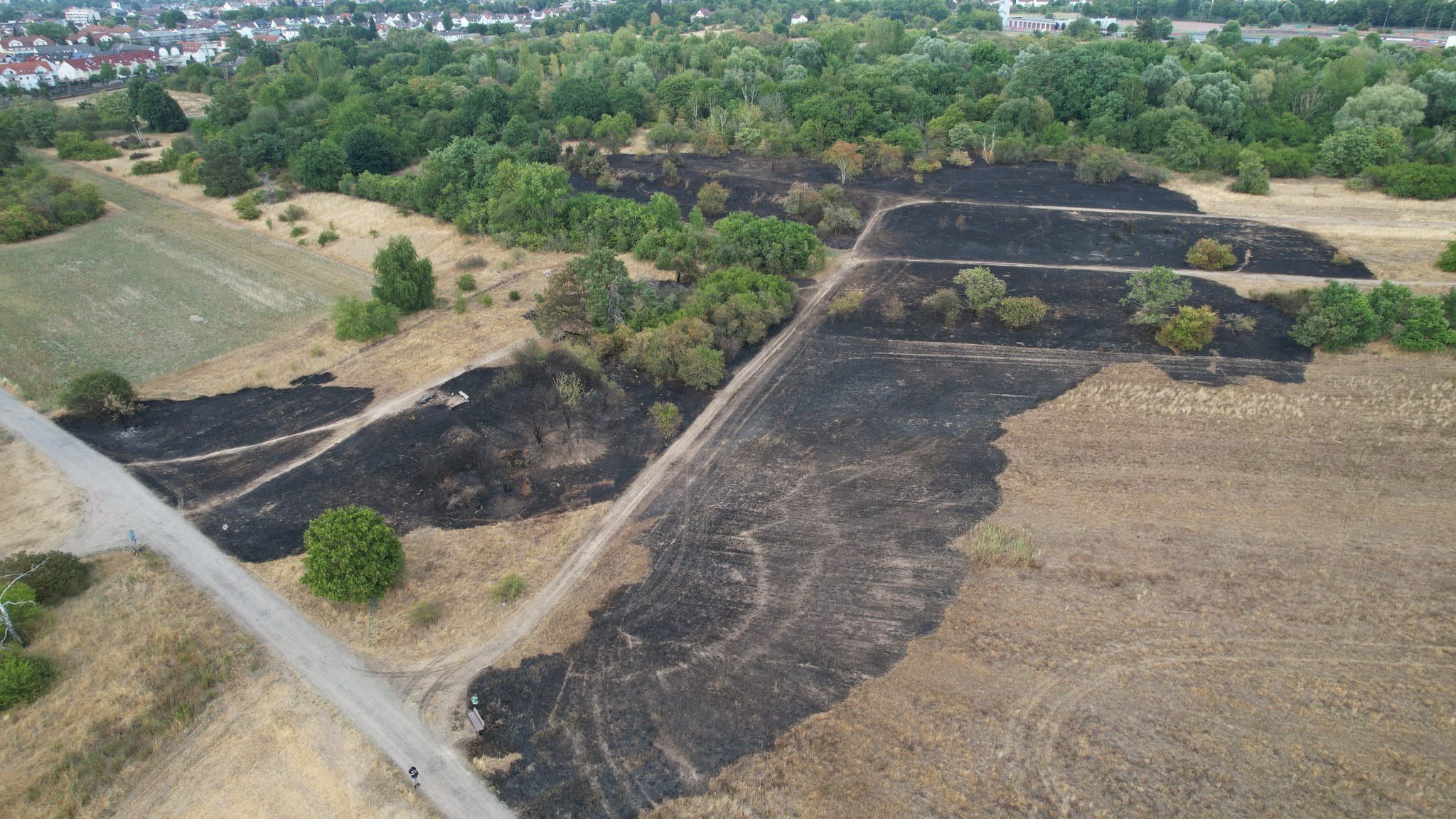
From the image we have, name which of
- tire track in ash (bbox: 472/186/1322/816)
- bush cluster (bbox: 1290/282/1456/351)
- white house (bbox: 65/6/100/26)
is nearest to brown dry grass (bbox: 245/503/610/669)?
tire track in ash (bbox: 472/186/1322/816)

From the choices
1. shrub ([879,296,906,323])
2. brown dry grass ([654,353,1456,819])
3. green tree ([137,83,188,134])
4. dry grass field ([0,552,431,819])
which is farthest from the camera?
green tree ([137,83,188,134])

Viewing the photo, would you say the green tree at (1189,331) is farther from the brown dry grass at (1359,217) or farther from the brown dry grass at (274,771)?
the brown dry grass at (274,771)

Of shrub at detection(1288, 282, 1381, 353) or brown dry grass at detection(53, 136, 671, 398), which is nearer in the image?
shrub at detection(1288, 282, 1381, 353)

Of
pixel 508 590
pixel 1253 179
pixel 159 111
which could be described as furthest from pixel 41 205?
pixel 1253 179

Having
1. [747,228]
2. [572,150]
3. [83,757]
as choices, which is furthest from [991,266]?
[83,757]

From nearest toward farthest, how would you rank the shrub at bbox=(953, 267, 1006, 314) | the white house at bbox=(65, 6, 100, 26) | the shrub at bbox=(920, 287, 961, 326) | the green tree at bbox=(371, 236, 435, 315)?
the shrub at bbox=(920, 287, 961, 326) < the shrub at bbox=(953, 267, 1006, 314) < the green tree at bbox=(371, 236, 435, 315) < the white house at bbox=(65, 6, 100, 26)

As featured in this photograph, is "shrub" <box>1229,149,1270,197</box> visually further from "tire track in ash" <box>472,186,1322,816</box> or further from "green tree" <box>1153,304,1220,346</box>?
"tire track in ash" <box>472,186,1322,816</box>

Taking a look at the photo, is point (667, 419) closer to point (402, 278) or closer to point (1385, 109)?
point (402, 278)
